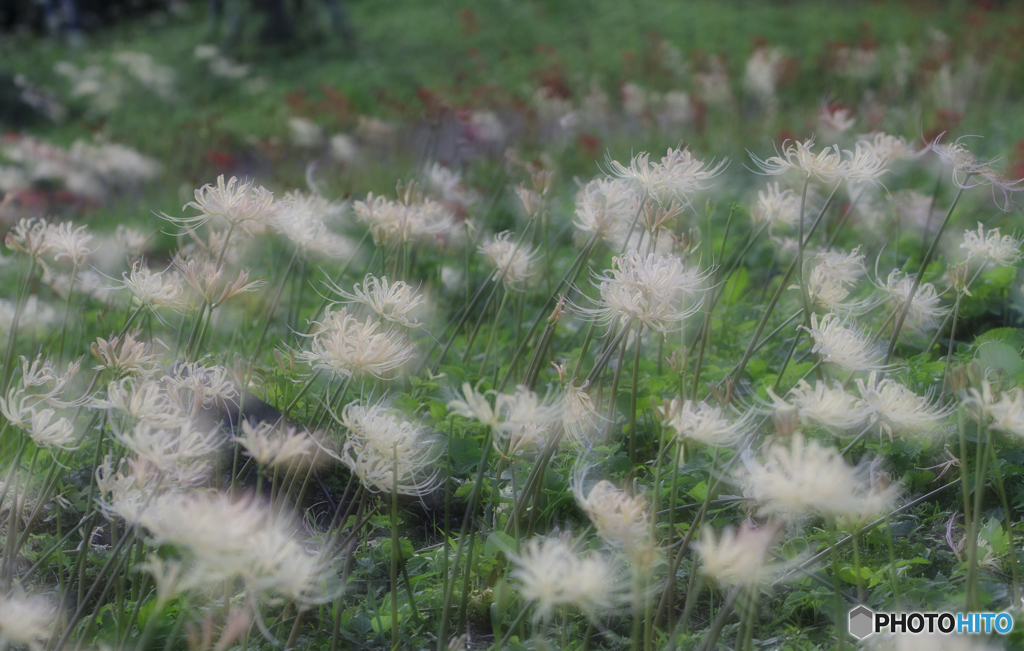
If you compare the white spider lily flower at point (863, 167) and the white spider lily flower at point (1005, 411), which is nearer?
the white spider lily flower at point (1005, 411)

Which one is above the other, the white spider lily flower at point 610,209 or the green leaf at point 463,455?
the white spider lily flower at point 610,209

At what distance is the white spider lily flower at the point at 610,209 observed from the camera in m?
1.70

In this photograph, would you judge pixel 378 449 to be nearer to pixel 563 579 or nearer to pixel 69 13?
pixel 563 579

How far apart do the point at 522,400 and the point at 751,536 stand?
→ 36cm

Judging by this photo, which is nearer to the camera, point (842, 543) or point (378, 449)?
point (378, 449)

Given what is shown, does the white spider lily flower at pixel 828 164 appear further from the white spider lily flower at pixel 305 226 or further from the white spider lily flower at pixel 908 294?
the white spider lily flower at pixel 305 226

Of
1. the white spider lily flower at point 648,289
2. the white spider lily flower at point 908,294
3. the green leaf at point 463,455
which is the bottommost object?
the green leaf at point 463,455

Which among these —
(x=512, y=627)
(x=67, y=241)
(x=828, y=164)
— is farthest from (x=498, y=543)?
(x=67, y=241)

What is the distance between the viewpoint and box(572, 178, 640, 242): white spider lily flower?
1.70 meters

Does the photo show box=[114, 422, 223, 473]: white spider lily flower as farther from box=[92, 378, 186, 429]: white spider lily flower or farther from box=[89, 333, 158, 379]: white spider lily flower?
box=[89, 333, 158, 379]: white spider lily flower

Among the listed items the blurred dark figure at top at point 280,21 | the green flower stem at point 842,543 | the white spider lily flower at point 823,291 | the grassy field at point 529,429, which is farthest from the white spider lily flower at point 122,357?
the blurred dark figure at top at point 280,21

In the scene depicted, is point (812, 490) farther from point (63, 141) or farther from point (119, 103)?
point (119, 103)

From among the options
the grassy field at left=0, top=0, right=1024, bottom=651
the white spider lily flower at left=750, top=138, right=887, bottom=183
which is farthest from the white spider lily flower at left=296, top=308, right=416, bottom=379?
the white spider lily flower at left=750, top=138, right=887, bottom=183

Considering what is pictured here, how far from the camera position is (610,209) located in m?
1.77
